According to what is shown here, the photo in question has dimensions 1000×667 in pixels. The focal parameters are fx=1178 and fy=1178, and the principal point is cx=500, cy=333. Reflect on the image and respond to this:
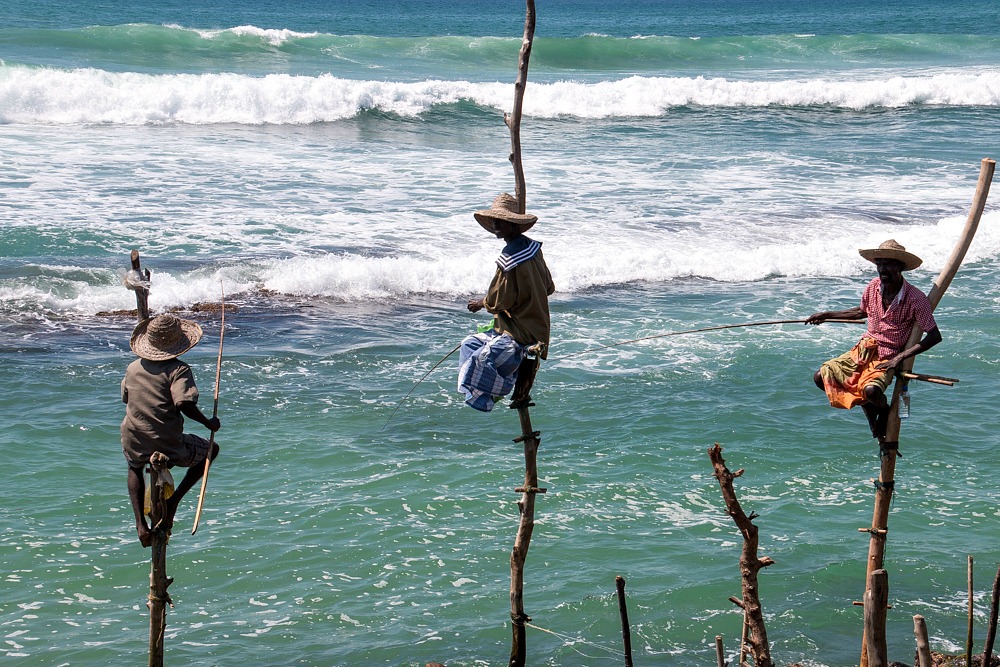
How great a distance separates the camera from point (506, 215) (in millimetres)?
4914

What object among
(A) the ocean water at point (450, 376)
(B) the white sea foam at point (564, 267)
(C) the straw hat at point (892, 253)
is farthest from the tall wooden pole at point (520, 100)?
(B) the white sea foam at point (564, 267)

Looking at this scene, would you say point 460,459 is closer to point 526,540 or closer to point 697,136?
point 526,540

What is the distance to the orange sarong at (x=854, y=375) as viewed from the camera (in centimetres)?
475

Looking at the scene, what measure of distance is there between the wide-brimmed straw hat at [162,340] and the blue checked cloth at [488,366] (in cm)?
114

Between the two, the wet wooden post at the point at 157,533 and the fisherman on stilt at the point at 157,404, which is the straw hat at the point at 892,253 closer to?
the fisherman on stilt at the point at 157,404

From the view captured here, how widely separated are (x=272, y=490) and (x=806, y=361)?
5.02 meters

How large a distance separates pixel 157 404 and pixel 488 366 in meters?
1.37

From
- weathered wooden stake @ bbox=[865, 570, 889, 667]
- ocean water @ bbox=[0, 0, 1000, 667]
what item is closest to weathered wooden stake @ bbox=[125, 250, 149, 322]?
ocean water @ bbox=[0, 0, 1000, 667]

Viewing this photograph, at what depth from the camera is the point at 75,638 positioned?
629cm

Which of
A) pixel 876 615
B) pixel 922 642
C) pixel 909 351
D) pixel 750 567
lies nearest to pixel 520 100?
pixel 909 351

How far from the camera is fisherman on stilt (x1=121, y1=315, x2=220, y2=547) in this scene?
15.8 ft

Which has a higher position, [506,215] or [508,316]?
[506,215]

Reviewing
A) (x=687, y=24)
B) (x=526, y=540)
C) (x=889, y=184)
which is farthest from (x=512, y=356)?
(x=687, y=24)

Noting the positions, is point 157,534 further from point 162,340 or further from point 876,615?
point 876,615
